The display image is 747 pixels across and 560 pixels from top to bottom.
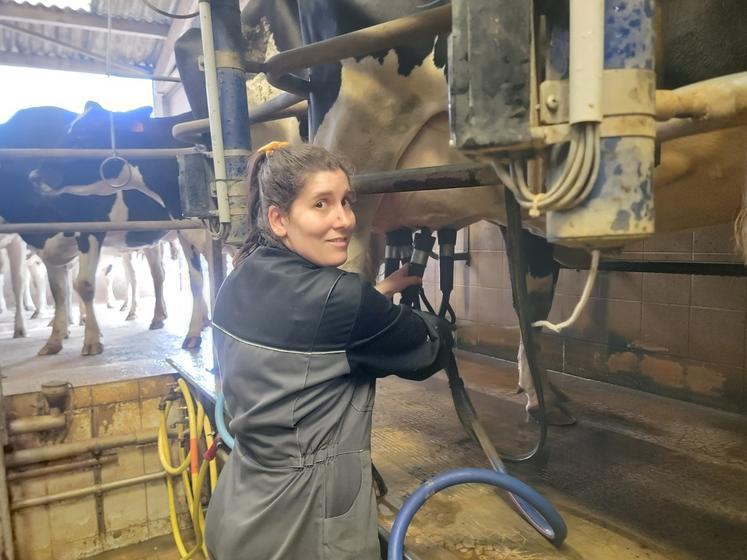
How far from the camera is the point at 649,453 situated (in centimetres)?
166

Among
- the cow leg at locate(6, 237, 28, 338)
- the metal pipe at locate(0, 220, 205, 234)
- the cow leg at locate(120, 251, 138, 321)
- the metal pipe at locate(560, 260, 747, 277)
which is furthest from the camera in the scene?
the cow leg at locate(120, 251, 138, 321)

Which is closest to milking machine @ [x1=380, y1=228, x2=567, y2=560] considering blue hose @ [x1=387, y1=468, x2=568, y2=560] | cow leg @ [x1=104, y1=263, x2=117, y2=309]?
blue hose @ [x1=387, y1=468, x2=568, y2=560]

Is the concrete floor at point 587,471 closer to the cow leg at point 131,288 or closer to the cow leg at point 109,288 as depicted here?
the cow leg at point 131,288

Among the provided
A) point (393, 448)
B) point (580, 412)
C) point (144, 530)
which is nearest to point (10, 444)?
point (144, 530)

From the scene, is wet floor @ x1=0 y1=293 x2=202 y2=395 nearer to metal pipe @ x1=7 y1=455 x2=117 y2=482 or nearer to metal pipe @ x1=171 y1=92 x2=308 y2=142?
metal pipe @ x1=7 y1=455 x2=117 y2=482

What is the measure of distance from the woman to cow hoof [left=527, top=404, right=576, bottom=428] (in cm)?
111

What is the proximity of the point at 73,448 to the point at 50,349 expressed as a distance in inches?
49.2

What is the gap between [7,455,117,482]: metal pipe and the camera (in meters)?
2.62

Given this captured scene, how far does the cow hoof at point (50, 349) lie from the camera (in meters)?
3.60

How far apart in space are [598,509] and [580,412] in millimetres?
788

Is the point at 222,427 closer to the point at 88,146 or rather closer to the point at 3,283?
the point at 88,146

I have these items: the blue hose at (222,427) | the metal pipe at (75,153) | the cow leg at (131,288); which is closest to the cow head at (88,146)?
the metal pipe at (75,153)

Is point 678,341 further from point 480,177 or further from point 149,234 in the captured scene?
point 149,234

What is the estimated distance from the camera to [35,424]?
2.60 metres
